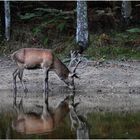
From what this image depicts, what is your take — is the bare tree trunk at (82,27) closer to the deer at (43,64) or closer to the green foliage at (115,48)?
the green foliage at (115,48)

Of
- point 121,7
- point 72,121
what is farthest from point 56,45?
point 72,121

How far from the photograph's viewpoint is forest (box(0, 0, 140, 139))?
17141mm

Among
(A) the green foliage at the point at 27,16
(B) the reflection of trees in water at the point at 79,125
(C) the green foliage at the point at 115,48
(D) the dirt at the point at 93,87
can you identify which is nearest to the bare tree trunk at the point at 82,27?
(C) the green foliage at the point at 115,48

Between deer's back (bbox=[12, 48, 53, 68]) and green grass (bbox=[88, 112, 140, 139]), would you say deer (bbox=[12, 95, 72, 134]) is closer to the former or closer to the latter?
green grass (bbox=[88, 112, 140, 139])

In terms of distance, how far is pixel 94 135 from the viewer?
15.4m

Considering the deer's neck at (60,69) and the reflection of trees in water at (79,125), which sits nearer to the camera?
the reflection of trees in water at (79,125)

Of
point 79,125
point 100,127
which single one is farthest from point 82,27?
point 100,127

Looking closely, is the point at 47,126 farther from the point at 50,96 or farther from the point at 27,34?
the point at 27,34

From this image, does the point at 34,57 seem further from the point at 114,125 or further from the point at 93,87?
the point at 114,125

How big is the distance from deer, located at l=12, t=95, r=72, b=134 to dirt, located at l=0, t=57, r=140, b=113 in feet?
1.89

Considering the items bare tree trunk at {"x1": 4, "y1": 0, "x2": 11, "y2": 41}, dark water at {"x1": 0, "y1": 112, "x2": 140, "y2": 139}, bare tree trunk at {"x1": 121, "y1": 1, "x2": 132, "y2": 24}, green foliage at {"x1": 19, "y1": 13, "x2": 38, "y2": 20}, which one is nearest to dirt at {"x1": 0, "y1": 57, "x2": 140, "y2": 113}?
dark water at {"x1": 0, "y1": 112, "x2": 140, "y2": 139}

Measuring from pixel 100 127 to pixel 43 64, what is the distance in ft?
25.7

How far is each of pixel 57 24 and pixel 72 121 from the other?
45.2 ft

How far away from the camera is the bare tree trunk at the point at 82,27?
92.0ft
